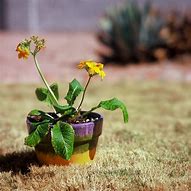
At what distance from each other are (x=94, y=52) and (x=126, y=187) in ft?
28.9

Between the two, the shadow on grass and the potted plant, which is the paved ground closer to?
the shadow on grass

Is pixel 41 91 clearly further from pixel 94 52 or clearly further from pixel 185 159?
pixel 94 52

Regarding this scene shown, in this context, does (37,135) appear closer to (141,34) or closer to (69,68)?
(69,68)

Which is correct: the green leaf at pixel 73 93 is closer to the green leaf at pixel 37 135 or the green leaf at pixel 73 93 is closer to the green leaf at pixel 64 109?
the green leaf at pixel 64 109

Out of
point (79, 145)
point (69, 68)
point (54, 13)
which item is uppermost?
point (79, 145)

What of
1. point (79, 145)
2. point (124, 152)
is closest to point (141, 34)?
point (124, 152)

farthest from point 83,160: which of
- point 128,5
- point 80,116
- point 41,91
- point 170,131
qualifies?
point 128,5

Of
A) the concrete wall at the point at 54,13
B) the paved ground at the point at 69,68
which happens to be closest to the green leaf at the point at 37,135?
the paved ground at the point at 69,68

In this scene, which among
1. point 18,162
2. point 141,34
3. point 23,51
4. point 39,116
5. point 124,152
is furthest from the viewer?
point 141,34

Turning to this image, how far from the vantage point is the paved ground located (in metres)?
10.1

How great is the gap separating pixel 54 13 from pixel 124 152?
13085 mm

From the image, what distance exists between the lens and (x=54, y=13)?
17.9m

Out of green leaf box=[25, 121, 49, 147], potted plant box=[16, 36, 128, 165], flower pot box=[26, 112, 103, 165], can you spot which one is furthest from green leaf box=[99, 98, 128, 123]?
green leaf box=[25, 121, 49, 147]

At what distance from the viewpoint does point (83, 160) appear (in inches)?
189
